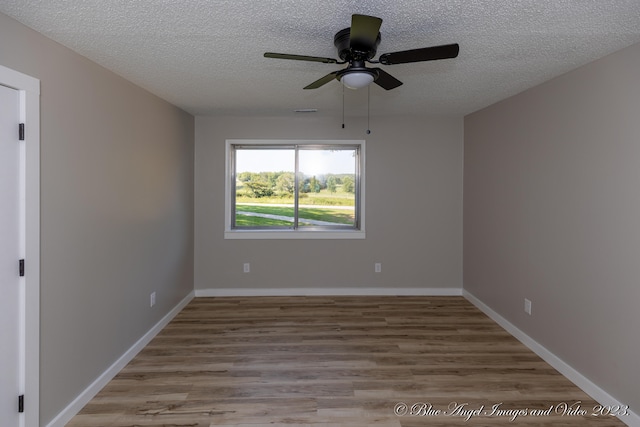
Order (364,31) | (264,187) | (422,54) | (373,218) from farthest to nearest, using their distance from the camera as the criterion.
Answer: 1. (264,187)
2. (373,218)
3. (422,54)
4. (364,31)

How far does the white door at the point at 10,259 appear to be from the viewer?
67.8 inches

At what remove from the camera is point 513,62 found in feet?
7.97

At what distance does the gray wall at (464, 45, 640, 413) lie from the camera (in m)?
2.13

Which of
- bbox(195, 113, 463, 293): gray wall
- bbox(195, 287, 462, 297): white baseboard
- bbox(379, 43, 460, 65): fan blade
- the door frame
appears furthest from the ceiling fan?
bbox(195, 287, 462, 297): white baseboard

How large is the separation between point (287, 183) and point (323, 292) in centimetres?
148

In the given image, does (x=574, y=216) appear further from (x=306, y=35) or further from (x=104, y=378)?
(x=104, y=378)

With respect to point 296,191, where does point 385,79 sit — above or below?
above

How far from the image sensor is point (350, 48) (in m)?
1.77

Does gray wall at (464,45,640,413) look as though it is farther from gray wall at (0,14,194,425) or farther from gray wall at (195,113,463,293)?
gray wall at (0,14,194,425)

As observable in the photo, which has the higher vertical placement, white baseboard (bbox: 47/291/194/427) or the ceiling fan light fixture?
the ceiling fan light fixture

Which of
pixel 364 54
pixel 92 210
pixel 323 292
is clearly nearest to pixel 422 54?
pixel 364 54

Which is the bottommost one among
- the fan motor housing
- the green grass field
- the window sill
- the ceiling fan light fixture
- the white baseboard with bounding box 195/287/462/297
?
the white baseboard with bounding box 195/287/462/297

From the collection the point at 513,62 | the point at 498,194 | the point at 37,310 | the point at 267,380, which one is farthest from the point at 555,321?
the point at 37,310

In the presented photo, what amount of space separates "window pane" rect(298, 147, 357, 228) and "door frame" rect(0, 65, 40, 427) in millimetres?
2943
